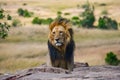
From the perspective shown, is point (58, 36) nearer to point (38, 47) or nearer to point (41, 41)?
Answer: point (38, 47)

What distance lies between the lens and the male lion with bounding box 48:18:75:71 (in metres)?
13.6

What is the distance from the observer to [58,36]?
13500mm

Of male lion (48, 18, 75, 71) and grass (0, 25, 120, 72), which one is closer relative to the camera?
male lion (48, 18, 75, 71)

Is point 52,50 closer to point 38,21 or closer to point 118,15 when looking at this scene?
point 38,21

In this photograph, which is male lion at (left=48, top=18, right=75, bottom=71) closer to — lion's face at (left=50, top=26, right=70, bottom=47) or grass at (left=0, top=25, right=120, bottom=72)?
lion's face at (left=50, top=26, right=70, bottom=47)

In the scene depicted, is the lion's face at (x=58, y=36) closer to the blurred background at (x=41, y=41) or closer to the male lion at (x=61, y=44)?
the male lion at (x=61, y=44)

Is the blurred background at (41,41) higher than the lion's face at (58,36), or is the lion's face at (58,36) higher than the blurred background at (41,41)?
the lion's face at (58,36)

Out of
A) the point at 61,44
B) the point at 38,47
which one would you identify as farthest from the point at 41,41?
the point at 61,44

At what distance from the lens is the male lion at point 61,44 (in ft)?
44.5

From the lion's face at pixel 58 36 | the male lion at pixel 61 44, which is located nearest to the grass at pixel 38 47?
the male lion at pixel 61 44

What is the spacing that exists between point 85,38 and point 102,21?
566 inches

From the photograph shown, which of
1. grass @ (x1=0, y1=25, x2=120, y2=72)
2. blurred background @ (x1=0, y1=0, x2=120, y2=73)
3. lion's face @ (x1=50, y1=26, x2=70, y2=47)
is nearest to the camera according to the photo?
lion's face @ (x1=50, y1=26, x2=70, y2=47)

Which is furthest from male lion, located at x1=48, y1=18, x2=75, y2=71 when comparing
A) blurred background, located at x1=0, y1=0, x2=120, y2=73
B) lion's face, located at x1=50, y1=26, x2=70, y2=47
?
blurred background, located at x1=0, y1=0, x2=120, y2=73

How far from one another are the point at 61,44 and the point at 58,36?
244mm
